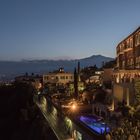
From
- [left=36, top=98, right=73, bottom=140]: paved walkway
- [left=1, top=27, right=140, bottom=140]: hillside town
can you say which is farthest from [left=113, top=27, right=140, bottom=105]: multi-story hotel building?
[left=36, top=98, right=73, bottom=140]: paved walkway

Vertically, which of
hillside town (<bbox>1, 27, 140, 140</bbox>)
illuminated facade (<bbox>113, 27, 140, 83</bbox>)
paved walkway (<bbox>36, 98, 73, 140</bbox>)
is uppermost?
illuminated facade (<bbox>113, 27, 140, 83</bbox>)

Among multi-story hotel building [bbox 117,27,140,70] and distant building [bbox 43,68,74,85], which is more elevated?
multi-story hotel building [bbox 117,27,140,70]

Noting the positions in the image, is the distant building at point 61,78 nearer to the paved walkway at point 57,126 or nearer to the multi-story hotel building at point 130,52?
the multi-story hotel building at point 130,52

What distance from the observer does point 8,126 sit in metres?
64.6

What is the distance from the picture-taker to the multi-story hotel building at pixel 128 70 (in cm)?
2858

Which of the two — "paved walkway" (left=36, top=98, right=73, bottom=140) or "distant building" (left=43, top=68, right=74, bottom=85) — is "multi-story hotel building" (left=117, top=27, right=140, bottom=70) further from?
"distant building" (left=43, top=68, right=74, bottom=85)

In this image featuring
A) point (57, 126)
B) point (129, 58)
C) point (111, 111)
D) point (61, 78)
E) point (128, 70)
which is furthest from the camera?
point (61, 78)

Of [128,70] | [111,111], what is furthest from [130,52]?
[111,111]

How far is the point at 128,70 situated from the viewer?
1453 inches

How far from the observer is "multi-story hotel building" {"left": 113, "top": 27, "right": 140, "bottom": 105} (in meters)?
28.6

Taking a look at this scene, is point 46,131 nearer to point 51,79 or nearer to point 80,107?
point 80,107

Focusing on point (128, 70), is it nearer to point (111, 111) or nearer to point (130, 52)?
point (130, 52)

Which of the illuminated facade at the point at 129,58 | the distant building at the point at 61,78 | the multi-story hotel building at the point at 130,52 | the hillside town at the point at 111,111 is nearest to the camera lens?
the hillside town at the point at 111,111

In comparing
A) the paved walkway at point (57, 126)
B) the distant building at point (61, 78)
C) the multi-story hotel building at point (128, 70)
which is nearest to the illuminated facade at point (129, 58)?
the multi-story hotel building at point (128, 70)
